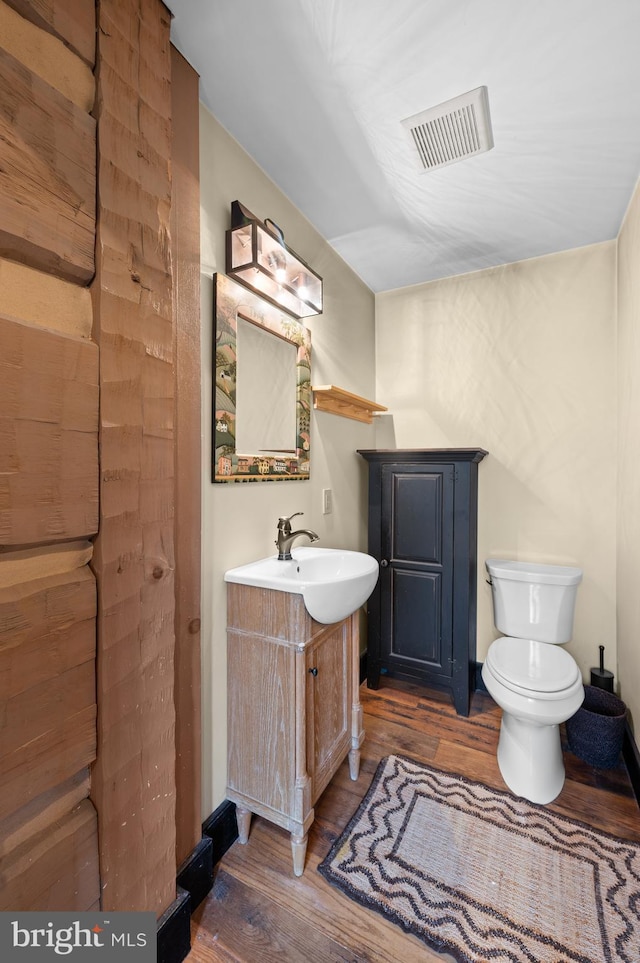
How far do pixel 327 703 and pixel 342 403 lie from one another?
57.2 inches

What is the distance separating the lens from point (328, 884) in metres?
1.20

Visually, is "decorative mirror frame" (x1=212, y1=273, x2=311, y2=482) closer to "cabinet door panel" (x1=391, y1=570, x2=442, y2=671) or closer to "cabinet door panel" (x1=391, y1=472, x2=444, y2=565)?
"cabinet door panel" (x1=391, y1=472, x2=444, y2=565)

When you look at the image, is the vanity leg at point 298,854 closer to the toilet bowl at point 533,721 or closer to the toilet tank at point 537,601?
the toilet bowl at point 533,721

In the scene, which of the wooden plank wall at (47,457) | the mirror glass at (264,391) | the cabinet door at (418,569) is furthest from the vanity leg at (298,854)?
the mirror glass at (264,391)

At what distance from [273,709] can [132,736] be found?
48 centimetres


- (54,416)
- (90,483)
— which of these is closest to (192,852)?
(90,483)

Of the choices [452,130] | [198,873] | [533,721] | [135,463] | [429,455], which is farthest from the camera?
[429,455]

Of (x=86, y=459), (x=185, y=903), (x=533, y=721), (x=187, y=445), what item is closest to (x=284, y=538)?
(x=187, y=445)

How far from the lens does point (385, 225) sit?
190 centimetres

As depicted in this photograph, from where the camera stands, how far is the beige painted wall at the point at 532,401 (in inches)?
81.1

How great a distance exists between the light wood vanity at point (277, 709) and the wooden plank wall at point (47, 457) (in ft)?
1.78

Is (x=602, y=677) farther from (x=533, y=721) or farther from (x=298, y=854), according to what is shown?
(x=298, y=854)

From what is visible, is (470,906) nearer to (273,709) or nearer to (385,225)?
(273,709)

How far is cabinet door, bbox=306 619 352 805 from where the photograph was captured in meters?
1.32
